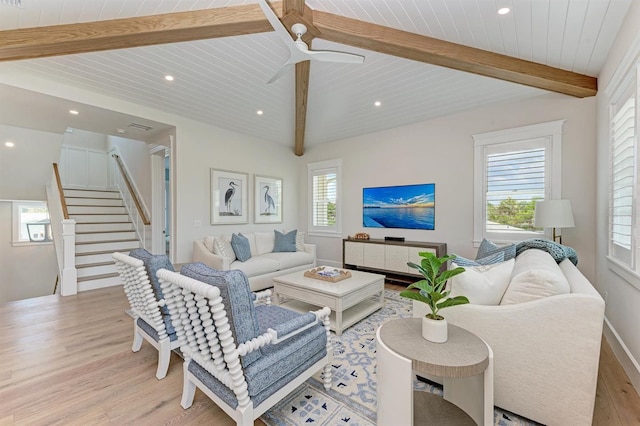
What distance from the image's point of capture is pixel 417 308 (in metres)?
1.97

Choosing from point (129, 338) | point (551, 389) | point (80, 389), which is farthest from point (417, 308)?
point (129, 338)

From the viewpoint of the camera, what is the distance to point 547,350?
146 centimetres

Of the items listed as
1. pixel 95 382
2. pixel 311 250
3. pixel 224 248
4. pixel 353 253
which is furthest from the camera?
pixel 311 250

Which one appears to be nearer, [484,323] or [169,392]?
[484,323]

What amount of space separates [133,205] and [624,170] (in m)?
7.83

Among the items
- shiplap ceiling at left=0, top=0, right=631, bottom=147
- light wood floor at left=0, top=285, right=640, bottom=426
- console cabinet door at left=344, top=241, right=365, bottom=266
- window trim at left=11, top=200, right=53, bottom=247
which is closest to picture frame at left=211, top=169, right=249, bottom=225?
shiplap ceiling at left=0, top=0, right=631, bottom=147

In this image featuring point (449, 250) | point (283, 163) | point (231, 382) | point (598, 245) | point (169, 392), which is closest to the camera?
point (231, 382)

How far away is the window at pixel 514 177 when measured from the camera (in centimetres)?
366

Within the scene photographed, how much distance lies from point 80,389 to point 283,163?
5102 mm

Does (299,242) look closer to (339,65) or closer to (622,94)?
(339,65)

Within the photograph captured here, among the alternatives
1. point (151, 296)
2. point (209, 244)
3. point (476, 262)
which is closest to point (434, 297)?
point (476, 262)

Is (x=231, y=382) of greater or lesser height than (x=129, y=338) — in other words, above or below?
above

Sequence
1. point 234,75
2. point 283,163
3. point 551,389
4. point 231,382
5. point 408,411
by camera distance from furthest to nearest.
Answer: point 283,163, point 234,75, point 551,389, point 231,382, point 408,411

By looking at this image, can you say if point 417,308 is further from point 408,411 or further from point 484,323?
point 408,411
